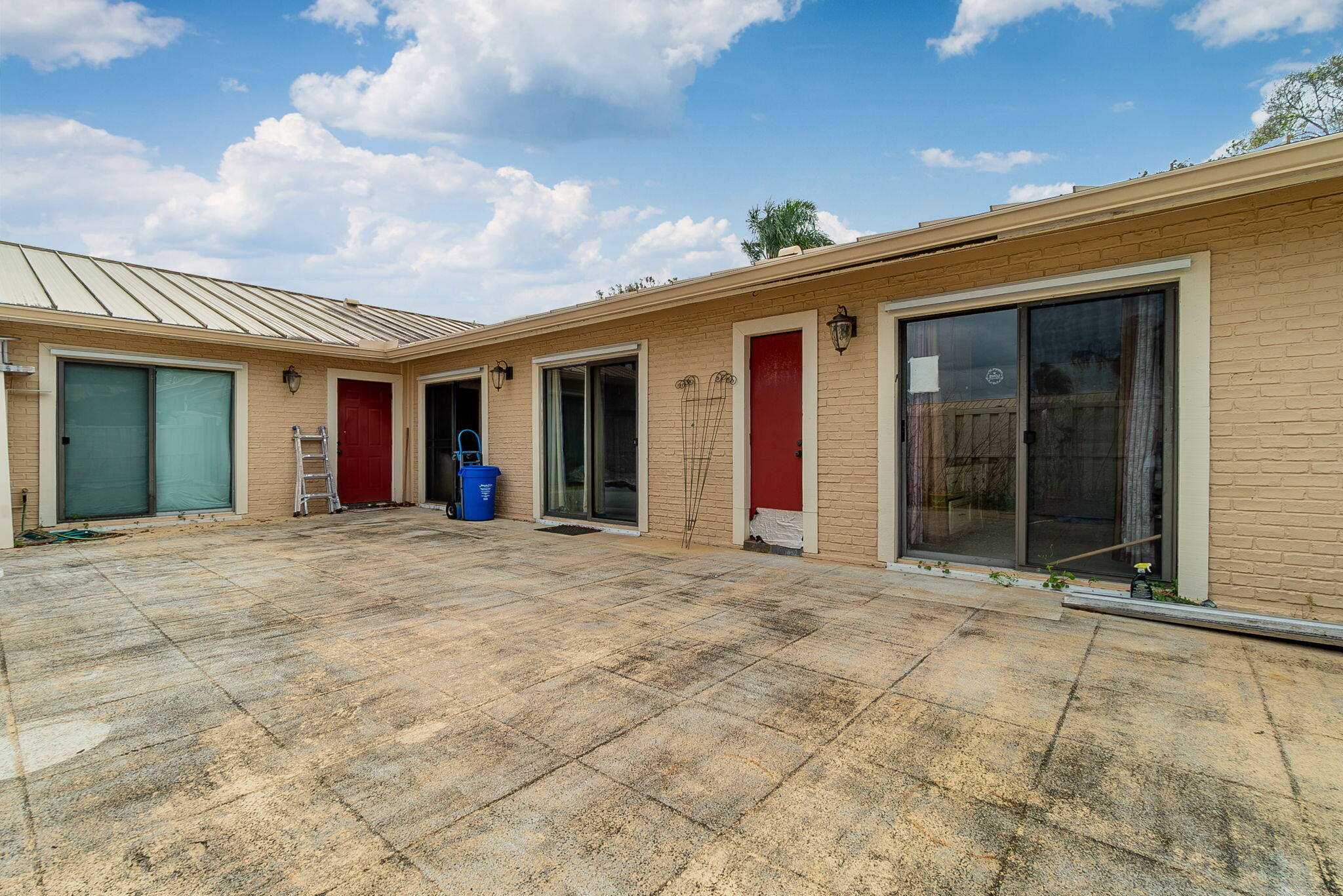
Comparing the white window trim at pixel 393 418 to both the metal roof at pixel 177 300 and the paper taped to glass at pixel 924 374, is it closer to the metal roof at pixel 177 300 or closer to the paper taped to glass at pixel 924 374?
the metal roof at pixel 177 300

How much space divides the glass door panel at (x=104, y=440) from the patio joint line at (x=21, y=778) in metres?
5.42

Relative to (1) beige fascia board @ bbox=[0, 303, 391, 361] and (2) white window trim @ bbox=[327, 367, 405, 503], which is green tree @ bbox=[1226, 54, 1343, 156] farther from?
(1) beige fascia board @ bbox=[0, 303, 391, 361]

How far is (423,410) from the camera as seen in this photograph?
9445 millimetres

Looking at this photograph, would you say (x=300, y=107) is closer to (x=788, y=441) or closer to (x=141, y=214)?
(x=141, y=214)

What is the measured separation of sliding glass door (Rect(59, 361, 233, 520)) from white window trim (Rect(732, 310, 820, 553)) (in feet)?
22.9

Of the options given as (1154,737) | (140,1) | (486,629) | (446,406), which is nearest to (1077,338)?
(1154,737)

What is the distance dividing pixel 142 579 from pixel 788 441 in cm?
546

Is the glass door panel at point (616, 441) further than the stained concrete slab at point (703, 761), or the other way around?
the glass door panel at point (616, 441)

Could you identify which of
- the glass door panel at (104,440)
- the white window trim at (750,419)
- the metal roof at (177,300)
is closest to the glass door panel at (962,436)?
the white window trim at (750,419)

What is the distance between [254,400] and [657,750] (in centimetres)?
844

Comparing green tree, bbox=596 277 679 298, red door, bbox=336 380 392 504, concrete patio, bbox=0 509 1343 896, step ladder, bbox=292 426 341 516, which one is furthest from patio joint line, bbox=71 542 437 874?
green tree, bbox=596 277 679 298

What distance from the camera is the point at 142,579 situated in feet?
14.4

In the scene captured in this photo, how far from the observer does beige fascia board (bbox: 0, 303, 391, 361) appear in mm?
5812

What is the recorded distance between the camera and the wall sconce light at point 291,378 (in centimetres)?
812
